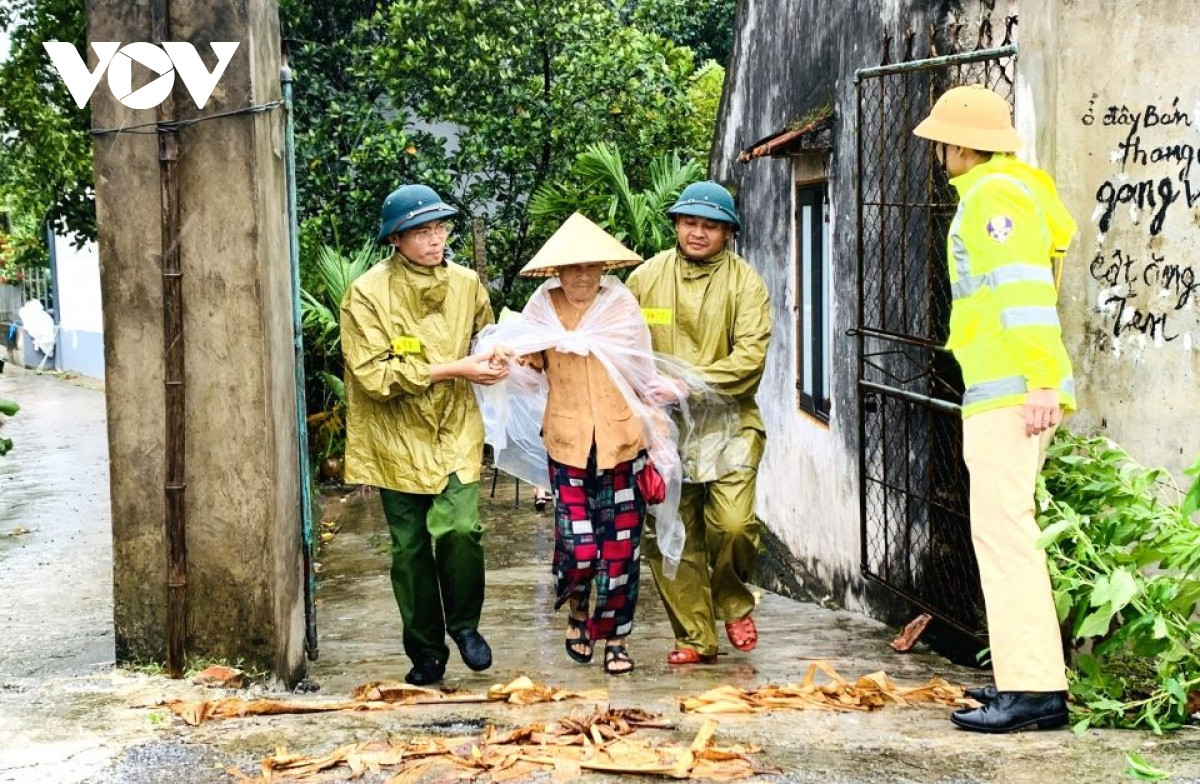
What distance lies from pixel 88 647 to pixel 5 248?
2342 centimetres

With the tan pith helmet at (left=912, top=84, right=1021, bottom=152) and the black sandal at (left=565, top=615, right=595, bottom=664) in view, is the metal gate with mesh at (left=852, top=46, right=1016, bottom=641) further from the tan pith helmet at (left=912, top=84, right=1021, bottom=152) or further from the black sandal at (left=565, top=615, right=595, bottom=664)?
the black sandal at (left=565, top=615, right=595, bottom=664)

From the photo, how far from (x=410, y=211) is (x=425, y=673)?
1.78 meters

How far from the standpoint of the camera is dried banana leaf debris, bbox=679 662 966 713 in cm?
470

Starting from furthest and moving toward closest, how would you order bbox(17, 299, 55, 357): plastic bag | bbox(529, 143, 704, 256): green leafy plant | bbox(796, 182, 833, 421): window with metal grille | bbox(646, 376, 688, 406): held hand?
bbox(17, 299, 55, 357): plastic bag, bbox(529, 143, 704, 256): green leafy plant, bbox(796, 182, 833, 421): window with metal grille, bbox(646, 376, 688, 406): held hand

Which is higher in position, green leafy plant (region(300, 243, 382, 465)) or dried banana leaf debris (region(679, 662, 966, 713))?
green leafy plant (region(300, 243, 382, 465))

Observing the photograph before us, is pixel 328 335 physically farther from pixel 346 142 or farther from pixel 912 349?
pixel 912 349

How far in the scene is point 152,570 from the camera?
511 cm

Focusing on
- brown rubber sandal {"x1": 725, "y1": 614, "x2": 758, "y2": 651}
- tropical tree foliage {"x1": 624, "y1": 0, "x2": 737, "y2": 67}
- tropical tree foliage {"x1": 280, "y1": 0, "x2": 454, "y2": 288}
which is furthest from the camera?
tropical tree foliage {"x1": 624, "y1": 0, "x2": 737, "y2": 67}

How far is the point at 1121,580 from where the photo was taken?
4.18 m

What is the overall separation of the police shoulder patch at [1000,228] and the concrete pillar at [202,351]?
2.42 m

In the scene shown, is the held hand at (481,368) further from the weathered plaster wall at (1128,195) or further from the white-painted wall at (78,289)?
the white-painted wall at (78,289)

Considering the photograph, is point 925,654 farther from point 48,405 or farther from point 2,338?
point 2,338

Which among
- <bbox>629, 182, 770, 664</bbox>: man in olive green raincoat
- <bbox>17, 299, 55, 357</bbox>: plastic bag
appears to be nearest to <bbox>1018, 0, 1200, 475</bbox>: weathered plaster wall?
<bbox>629, 182, 770, 664</bbox>: man in olive green raincoat

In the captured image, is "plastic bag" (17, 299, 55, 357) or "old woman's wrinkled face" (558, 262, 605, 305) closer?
"old woman's wrinkled face" (558, 262, 605, 305)
